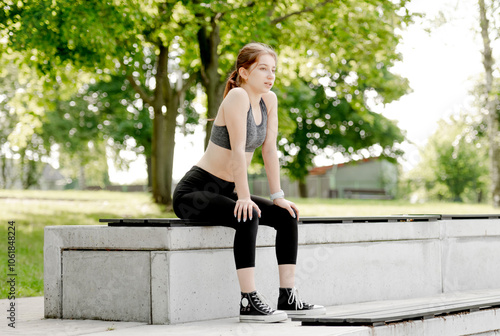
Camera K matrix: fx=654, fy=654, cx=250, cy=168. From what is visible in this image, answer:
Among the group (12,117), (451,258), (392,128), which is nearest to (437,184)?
(392,128)

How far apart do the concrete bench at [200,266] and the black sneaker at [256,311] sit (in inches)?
14.3

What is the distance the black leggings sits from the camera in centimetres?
406

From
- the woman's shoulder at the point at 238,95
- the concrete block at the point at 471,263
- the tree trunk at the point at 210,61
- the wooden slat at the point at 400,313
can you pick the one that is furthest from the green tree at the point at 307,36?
the wooden slat at the point at 400,313

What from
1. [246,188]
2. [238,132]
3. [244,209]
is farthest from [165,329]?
[238,132]

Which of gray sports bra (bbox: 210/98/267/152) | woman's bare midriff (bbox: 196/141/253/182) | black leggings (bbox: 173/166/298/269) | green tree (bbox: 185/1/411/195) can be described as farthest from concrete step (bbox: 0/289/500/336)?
green tree (bbox: 185/1/411/195)

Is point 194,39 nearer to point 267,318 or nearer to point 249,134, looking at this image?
point 249,134

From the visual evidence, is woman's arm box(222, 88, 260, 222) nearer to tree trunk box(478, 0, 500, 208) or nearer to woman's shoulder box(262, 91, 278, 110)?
woman's shoulder box(262, 91, 278, 110)

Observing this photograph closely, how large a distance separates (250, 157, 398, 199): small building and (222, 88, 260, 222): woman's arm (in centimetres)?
3858

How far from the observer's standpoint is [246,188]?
4.12 m

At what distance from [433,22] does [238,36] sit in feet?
16.9

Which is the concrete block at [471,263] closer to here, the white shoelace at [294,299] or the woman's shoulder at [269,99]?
the white shoelace at [294,299]

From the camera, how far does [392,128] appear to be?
3512 cm

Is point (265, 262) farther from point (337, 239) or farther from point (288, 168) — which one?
point (288, 168)

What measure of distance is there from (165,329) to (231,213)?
0.81 metres
